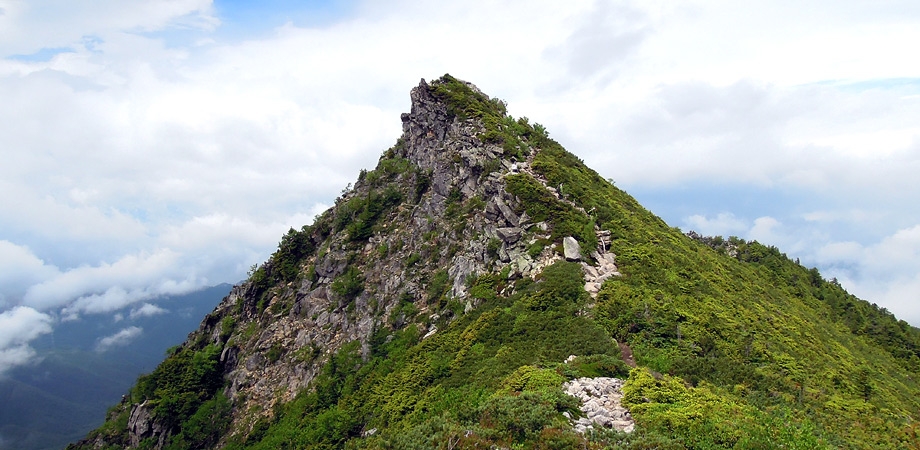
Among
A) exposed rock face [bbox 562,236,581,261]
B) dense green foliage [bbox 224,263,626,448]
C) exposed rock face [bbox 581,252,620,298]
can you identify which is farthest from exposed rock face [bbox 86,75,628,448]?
dense green foliage [bbox 224,263,626,448]

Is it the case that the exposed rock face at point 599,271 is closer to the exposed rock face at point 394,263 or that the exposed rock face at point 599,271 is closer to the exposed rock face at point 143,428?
the exposed rock face at point 394,263

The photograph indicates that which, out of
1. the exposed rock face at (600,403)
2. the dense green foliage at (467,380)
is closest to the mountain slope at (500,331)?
the dense green foliage at (467,380)

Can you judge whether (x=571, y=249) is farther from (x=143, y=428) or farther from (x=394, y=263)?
(x=143, y=428)

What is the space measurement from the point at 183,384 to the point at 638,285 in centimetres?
4562

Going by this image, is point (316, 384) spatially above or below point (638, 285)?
below

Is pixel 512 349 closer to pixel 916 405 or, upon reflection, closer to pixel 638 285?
pixel 638 285

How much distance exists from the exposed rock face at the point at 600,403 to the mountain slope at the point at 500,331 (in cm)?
57

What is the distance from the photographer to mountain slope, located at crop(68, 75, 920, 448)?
76.6 ft

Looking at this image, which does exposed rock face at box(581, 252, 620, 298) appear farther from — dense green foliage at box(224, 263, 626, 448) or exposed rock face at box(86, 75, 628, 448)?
dense green foliage at box(224, 263, 626, 448)

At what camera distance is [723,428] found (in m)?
20.1

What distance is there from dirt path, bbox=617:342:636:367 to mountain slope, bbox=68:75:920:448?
214 mm

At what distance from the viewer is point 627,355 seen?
2898cm

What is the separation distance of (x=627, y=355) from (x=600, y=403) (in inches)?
282

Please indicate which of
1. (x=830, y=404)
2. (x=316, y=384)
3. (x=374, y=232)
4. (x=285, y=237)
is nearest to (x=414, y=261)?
(x=374, y=232)
